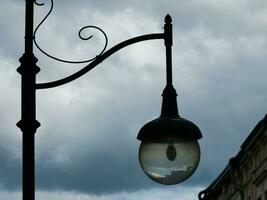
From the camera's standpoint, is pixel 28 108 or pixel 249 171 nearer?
pixel 28 108

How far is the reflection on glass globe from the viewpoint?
A: 1013cm

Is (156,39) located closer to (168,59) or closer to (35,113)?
(168,59)

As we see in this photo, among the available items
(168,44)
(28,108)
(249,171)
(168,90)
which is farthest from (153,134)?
(249,171)

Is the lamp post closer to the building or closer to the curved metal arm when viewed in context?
the curved metal arm

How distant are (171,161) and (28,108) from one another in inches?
54.6

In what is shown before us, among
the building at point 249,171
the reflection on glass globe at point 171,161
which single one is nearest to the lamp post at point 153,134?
the reflection on glass globe at point 171,161

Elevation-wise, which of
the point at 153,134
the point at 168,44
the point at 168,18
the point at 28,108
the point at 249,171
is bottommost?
the point at 153,134

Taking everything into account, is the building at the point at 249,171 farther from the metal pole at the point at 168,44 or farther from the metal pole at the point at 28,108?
the metal pole at the point at 28,108

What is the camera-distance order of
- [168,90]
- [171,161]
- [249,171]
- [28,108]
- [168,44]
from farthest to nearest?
[249,171] → [168,90] → [168,44] → [28,108] → [171,161]

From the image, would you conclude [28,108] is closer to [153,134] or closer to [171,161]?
[153,134]

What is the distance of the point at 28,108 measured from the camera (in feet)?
34.0

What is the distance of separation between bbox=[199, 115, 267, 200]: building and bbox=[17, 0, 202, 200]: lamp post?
30625 millimetres

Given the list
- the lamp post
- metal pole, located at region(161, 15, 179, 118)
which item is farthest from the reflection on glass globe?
metal pole, located at region(161, 15, 179, 118)

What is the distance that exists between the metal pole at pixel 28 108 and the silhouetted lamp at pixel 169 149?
3.23 ft
